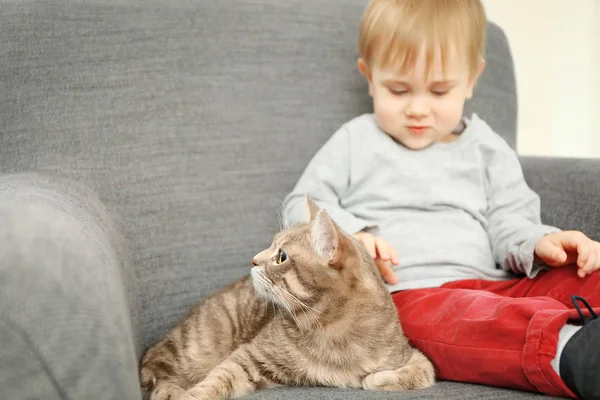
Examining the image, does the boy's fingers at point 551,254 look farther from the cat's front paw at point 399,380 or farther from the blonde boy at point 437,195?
the cat's front paw at point 399,380

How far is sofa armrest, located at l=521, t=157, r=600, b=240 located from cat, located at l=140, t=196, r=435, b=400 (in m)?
0.50

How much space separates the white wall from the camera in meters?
2.27

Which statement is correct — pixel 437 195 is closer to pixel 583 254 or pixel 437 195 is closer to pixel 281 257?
pixel 583 254

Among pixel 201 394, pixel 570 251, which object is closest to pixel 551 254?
pixel 570 251

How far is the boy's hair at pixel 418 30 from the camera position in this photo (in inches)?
50.1

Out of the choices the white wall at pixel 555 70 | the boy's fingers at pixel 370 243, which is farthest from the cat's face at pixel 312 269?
the white wall at pixel 555 70

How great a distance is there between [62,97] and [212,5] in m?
0.41

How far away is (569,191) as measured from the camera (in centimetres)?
135

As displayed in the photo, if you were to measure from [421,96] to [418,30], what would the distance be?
14 centimetres

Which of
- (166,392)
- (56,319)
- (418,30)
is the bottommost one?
(166,392)

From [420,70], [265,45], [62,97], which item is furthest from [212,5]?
[420,70]

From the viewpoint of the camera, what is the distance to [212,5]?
143 cm

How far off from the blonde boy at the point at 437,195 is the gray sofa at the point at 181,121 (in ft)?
0.32

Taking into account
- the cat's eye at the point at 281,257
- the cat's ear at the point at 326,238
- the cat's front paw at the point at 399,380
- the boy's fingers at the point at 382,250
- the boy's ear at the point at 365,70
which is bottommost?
the cat's front paw at the point at 399,380
